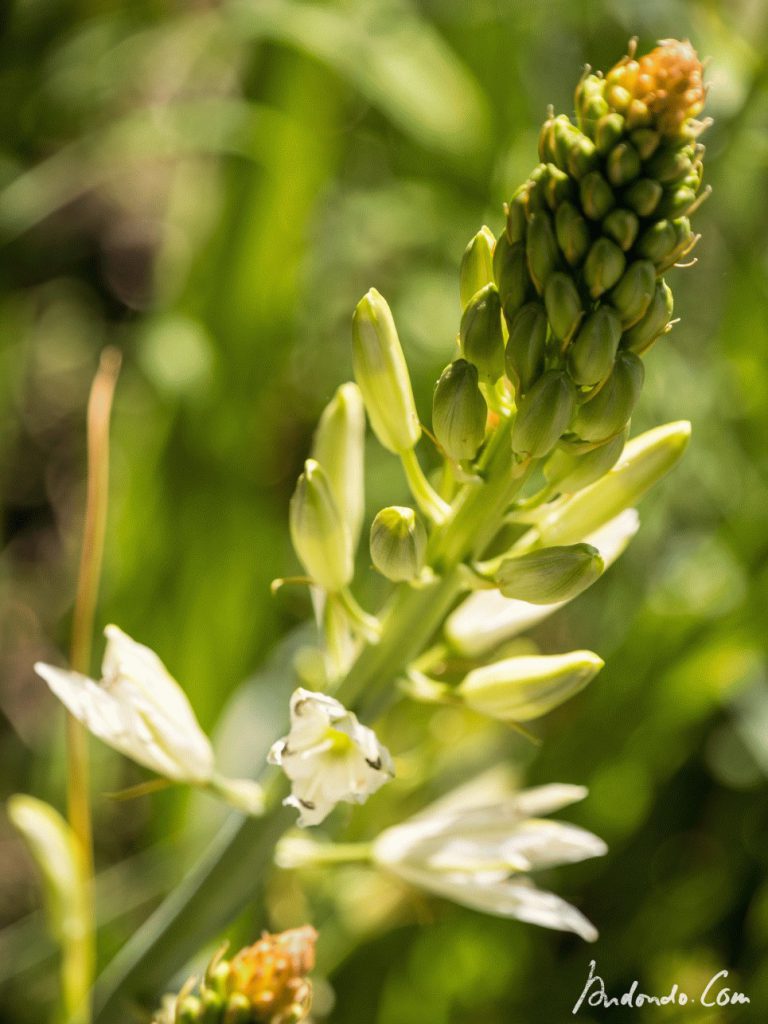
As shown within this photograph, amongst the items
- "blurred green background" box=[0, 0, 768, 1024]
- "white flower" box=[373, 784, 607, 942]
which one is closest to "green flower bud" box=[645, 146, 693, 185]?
"white flower" box=[373, 784, 607, 942]

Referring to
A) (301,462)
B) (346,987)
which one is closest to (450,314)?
(301,462)

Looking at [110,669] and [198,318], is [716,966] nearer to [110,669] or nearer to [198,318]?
[110,669]

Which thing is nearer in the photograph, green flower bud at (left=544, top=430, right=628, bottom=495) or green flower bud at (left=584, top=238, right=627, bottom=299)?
green flower bud at (left=584, top=238, right=627, bottom=299)

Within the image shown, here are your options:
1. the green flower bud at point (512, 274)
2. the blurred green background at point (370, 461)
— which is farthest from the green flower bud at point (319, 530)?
the blurred green background at point (370, 461)

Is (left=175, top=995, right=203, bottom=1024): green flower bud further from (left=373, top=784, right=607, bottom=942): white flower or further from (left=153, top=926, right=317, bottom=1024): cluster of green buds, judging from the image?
(left=373, top=784, right=607, bottom=942): white flower

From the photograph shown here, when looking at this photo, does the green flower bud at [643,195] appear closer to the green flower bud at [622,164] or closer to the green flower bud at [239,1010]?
the green flower bud at [622,164]
